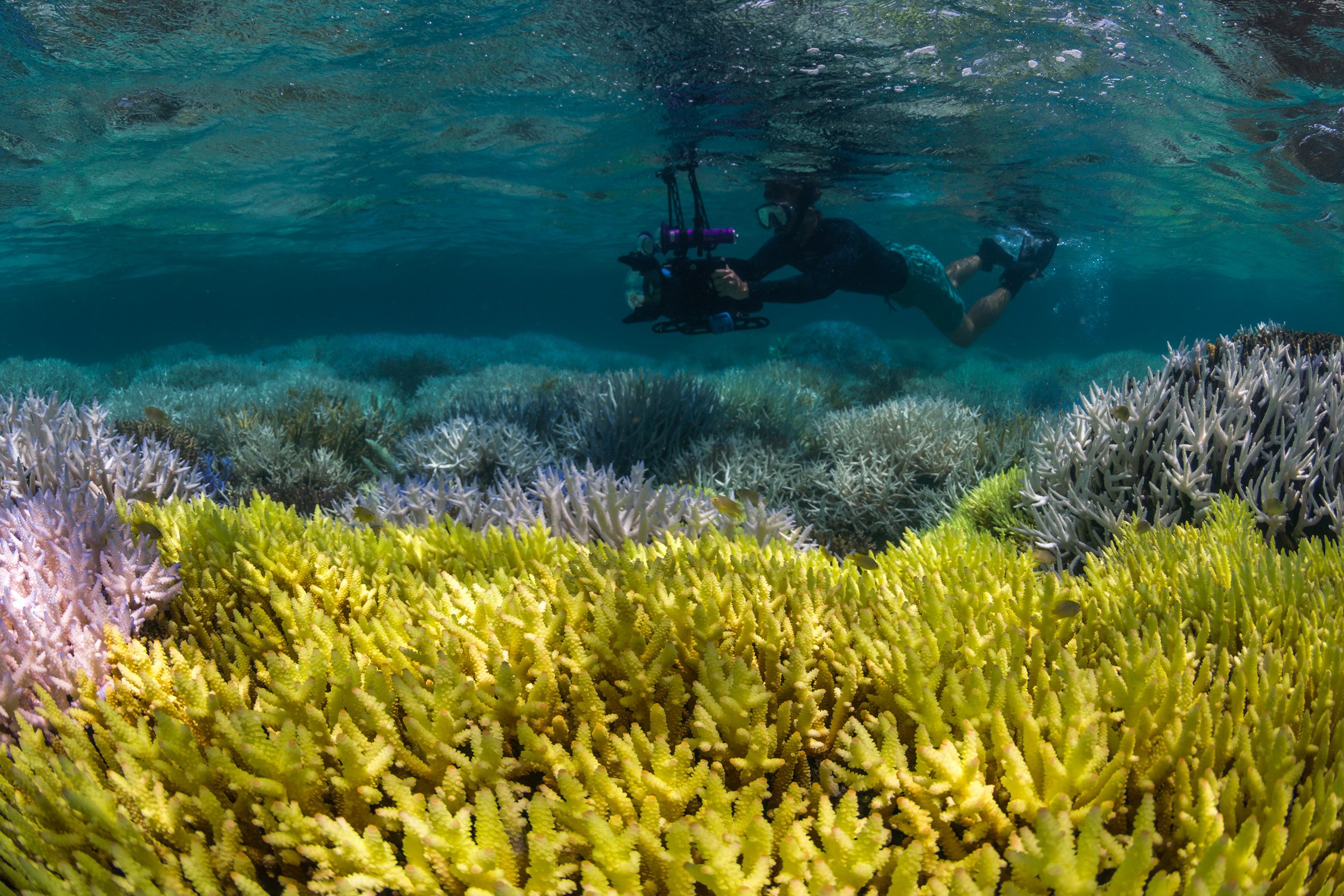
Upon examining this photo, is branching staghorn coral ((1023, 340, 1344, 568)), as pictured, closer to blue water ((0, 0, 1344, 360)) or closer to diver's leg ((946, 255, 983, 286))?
blue water ((0, 0, 1344, 360))

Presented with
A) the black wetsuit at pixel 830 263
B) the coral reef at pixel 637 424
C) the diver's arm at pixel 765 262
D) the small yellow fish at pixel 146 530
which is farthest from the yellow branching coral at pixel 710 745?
the diver's arm at pixel 765 262

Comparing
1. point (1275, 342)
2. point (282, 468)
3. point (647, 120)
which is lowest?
point (282, 468)

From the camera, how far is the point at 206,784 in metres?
1.83

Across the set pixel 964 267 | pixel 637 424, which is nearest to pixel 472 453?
pixel 637 424

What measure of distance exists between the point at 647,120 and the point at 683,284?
9907 millimetres

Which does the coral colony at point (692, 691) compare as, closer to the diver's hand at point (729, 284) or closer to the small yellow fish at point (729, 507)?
the small yellow fish at point (729, 507)

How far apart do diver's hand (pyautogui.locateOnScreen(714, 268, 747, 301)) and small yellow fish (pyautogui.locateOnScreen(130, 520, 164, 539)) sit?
20.9 ft

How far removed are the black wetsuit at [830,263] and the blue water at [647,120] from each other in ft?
11.5

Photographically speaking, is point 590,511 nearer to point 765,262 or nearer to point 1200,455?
point 1200,455

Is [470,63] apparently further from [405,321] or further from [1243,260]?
[405,321]

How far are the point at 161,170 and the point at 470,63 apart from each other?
504 inches

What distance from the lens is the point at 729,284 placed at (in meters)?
8.39

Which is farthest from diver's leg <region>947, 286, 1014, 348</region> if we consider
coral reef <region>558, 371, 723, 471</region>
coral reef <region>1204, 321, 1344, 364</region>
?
coral reef <region>558, 371, 723, 471</region>

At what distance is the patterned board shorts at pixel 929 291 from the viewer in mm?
12875
